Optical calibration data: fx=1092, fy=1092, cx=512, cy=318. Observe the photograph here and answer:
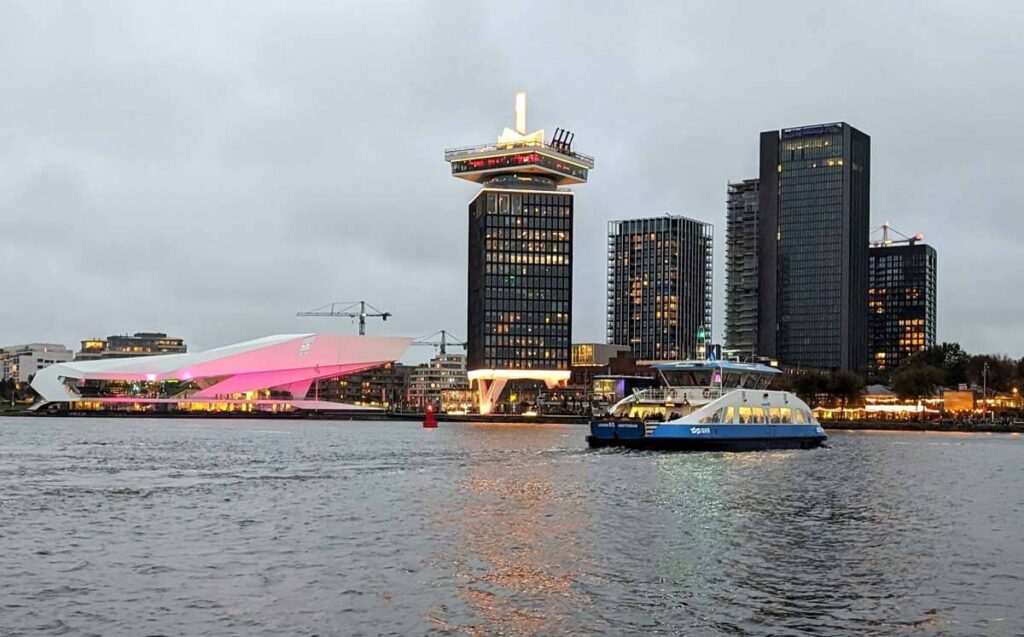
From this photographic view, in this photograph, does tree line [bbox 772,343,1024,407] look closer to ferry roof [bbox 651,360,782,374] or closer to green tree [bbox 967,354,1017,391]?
green tree [bbox 967,354,1017,391]

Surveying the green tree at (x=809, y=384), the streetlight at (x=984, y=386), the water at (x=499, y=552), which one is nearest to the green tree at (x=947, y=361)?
the streetlight at (x=984, y=386)

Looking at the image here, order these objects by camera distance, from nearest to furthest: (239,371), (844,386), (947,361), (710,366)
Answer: (710,366)
(844,386)
(239,371)
(947,361)

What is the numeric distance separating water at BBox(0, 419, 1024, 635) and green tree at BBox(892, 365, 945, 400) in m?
115

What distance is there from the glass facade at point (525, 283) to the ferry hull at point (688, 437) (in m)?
124

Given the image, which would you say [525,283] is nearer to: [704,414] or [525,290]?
[525,290]

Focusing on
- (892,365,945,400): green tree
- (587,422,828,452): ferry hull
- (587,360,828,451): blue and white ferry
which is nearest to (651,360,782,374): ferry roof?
(587,360,828,451): blue and white ferry

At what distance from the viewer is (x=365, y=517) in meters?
31.5

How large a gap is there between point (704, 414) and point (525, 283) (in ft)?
429

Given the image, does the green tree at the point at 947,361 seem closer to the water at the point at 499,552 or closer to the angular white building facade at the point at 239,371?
the angular white building facade at the point at 239,371

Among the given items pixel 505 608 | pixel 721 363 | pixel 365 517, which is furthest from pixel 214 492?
pixel 721 363

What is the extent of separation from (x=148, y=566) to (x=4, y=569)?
2849 mm

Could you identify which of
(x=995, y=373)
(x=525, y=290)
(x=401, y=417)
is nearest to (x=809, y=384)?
(x=995, y=373)

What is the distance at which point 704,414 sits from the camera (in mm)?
64125

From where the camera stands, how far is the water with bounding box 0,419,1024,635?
18.6 m
